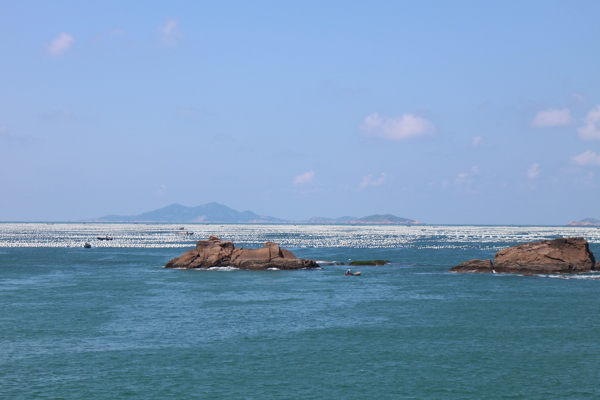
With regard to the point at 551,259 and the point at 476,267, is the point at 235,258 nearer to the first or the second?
the point at 476,267

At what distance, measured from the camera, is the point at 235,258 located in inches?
3433

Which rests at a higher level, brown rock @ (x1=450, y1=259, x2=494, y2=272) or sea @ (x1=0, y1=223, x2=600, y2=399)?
brown rock @ (x1=450, y1=259, x2=494, y2=272)

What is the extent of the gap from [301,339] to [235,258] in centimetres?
4942

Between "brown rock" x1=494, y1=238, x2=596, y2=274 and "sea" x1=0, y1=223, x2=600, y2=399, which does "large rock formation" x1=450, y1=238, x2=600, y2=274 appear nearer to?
"brown rock" x1=494, y1=238, x2=596, y2=274

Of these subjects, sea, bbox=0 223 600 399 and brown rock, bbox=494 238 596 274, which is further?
brown rock, bbox=494 238 596 274

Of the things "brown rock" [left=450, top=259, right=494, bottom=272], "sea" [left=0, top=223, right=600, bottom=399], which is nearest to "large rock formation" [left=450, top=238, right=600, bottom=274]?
"brown rock" [left=450, top=259, right=494, bottom=272]

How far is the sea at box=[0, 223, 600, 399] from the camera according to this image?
2889 centimetres

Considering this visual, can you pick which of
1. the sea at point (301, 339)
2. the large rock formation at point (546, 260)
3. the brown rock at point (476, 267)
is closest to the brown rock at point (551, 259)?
the large rock formation at point (546, 260)

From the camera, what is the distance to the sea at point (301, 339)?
94.8ft

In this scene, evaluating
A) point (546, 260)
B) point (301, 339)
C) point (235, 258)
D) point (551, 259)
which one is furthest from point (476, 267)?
point (301, 339)

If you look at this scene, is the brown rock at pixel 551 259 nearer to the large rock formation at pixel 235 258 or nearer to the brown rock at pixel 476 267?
the brown rock at pixel 476 267

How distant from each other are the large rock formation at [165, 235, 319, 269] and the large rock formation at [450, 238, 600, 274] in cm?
2496

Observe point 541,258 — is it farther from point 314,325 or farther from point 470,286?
point 314,325

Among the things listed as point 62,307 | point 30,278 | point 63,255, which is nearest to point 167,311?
point 62,307
